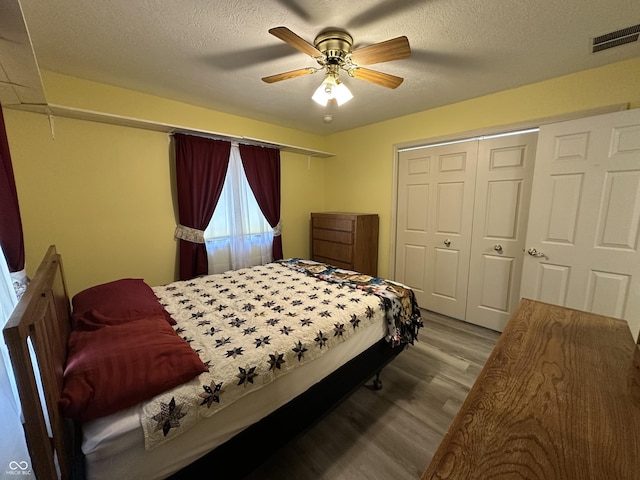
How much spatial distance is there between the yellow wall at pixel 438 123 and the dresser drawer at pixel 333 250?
1.91 feet

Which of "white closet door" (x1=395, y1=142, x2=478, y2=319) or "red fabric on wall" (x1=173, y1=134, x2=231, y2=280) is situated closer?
"red fabric on wall" (x1=173, y1=134, x2=231, y2=280)

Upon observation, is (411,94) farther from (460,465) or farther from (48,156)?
(48,156)

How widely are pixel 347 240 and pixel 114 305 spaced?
2.47 meters

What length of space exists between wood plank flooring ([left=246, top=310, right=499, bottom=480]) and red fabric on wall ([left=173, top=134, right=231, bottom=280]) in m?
2.02

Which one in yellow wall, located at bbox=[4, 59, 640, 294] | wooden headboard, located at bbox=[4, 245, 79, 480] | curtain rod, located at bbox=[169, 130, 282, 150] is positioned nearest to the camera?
wooden headboard, located at bbox=[4, 245, 79, 480]

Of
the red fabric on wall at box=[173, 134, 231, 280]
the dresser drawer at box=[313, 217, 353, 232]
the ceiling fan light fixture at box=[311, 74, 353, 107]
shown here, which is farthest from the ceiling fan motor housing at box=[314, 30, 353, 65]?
the dresser drawer at box=[313, 217, 353, 232]

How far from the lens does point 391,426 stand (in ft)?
5.50

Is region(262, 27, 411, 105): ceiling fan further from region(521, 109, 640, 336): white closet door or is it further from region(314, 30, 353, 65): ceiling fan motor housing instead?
region(521, 109, 640, 336): white closet door

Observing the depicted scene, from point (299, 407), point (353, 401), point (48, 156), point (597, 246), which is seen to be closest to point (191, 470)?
point (299, 407)

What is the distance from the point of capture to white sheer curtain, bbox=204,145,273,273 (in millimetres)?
3055

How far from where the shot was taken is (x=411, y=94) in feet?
8.27

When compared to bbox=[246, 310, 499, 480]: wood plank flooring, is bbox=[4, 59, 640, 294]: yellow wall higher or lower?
higher

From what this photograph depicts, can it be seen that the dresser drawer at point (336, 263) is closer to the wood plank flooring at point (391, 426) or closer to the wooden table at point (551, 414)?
the wood plank flooring at point (391, 426)

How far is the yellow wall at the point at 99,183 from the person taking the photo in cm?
204
